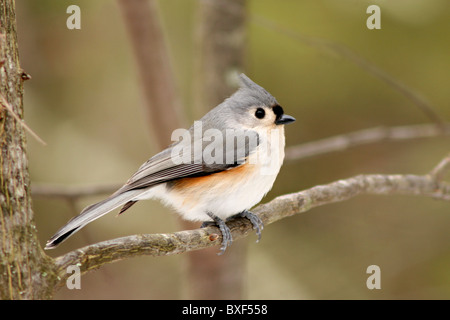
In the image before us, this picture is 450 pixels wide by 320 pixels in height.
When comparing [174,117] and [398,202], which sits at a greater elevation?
[174,117]

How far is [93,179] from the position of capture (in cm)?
519

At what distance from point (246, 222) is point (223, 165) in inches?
14.0

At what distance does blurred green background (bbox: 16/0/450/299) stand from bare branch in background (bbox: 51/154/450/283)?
1513 millimetres

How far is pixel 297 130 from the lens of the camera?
16.5ft

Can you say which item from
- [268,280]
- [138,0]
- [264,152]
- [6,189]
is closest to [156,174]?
[264,152]

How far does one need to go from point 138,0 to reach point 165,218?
→ 92.2 inches

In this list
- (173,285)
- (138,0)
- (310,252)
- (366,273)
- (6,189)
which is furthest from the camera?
(173,285)

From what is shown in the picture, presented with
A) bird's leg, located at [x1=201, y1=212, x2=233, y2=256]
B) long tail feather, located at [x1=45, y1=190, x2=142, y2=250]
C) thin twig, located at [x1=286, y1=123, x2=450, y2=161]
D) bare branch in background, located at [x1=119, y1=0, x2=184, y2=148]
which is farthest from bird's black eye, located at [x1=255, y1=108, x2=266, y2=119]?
bare branch in background, located at [x1=119, y1=0, x2=184, y2=148]

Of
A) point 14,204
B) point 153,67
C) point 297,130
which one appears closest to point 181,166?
point 14,204

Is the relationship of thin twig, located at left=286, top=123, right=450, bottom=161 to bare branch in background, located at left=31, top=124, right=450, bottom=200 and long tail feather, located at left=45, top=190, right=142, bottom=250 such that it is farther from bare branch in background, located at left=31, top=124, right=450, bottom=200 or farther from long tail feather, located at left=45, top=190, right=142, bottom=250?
long tail feather, located at left=45, top=190, right=142, bottom=250

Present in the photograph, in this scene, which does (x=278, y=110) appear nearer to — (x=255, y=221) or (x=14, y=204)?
(x=255, y=221)

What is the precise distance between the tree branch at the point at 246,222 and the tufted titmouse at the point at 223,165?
9cm

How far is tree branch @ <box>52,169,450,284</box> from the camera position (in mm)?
1672

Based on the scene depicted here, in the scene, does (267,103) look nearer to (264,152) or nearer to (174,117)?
(264,152)
